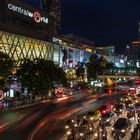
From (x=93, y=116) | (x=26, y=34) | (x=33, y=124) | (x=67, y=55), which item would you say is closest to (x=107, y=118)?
(x=93, y=116)

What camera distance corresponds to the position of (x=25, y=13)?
12606cm

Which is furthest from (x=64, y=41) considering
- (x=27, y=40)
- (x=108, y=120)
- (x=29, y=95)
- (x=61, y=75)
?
(x=108, y=120)

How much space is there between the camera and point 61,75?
9600cm

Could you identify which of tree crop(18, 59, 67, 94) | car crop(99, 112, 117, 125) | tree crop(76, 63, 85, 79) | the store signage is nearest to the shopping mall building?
the store signage

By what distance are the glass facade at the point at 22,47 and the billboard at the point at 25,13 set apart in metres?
7.25

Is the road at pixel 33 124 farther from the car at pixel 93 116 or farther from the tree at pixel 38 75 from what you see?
the tree at pixel 38 75

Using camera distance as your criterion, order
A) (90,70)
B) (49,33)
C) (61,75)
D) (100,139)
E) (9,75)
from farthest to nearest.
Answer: (90,70) → (49,33) → (61,75) → (9,75) → (100,139)

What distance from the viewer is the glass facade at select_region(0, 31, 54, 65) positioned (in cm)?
11331

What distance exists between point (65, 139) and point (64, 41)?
13575 centimetres

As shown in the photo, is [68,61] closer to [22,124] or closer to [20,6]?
[20,6]

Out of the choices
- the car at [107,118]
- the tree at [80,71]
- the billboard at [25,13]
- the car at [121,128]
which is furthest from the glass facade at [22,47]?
the car at [121,128]

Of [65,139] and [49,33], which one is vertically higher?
[49,33]

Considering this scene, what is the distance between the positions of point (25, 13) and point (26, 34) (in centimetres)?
782

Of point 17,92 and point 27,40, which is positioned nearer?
point 17,92
